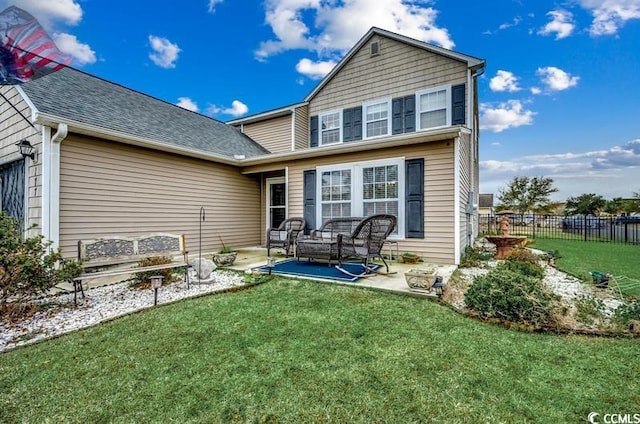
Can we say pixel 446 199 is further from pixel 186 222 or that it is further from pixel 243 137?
pixel 243 137

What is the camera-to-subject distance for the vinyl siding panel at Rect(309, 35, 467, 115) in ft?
26.7

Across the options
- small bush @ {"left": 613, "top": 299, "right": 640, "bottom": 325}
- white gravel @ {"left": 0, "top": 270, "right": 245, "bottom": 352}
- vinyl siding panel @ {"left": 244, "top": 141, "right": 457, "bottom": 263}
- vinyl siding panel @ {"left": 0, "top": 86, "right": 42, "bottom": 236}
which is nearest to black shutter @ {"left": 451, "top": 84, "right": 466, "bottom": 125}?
vinyl siding panel @ {"left": 244, "top": 141, "right": 457, "bottom": 263}

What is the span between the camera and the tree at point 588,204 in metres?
23.7

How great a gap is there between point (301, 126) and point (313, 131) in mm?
510

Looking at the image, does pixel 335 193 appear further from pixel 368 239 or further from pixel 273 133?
pixel 273 133

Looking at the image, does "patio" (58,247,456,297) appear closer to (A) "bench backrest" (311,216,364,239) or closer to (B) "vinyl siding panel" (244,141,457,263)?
(B) "vinyl siding panel" (244,141,457,263)

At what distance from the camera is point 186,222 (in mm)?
7195

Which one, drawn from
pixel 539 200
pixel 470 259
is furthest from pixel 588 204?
pixel 470 259

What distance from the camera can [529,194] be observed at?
825 inches

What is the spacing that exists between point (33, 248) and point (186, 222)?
3.59m

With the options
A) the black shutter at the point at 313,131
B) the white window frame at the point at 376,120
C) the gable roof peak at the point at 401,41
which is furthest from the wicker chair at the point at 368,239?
the black shutter at the point at 313,131

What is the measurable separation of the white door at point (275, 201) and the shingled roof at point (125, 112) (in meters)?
1.33

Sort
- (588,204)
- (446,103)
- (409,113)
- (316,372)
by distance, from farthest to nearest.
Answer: (588,204) < (409,113) < (446,103) < (316,372)

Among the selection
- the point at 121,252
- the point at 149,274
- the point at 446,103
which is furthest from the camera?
the point at 446,103
